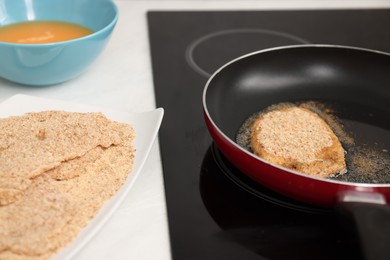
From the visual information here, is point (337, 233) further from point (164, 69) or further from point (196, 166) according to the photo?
point (164, 69)

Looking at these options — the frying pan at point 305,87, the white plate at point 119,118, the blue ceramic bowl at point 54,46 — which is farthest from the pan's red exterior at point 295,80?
the blue ceramic bowl at point 54,46

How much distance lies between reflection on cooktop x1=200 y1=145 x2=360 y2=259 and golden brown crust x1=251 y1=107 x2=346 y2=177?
7 cm

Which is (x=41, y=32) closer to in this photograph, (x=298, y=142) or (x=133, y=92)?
(x=133, y=92)

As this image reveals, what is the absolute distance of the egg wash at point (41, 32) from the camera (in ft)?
3.19

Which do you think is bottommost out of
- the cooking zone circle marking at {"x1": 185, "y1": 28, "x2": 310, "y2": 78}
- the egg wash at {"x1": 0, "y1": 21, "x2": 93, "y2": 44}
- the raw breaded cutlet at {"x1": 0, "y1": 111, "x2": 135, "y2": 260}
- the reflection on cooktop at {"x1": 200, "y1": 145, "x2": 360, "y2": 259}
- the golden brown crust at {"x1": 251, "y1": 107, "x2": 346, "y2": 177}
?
the reflection on cooktop at {"x1": 200, "y1": 145, "x2": 360, "y2": 259}

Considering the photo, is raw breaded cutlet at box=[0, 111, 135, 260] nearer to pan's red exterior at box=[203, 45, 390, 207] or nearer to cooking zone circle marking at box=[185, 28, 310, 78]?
pan's red exterior at box=[203, 45, 390, 207]

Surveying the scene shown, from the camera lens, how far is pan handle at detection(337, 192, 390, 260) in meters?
0.56

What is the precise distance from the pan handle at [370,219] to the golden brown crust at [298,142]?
0.14 m

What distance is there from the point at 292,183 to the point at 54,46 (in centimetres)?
46

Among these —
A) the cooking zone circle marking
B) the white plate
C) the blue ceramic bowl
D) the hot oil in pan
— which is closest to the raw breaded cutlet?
the white plate

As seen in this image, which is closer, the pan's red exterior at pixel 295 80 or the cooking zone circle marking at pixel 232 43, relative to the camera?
the pan's red exterior at pixel 295 80

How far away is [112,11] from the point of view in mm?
1018

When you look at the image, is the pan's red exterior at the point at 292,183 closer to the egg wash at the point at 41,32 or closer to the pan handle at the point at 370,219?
the pan handle at the point at 370,219

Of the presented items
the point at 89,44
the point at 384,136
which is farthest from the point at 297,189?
the point at 89,44
